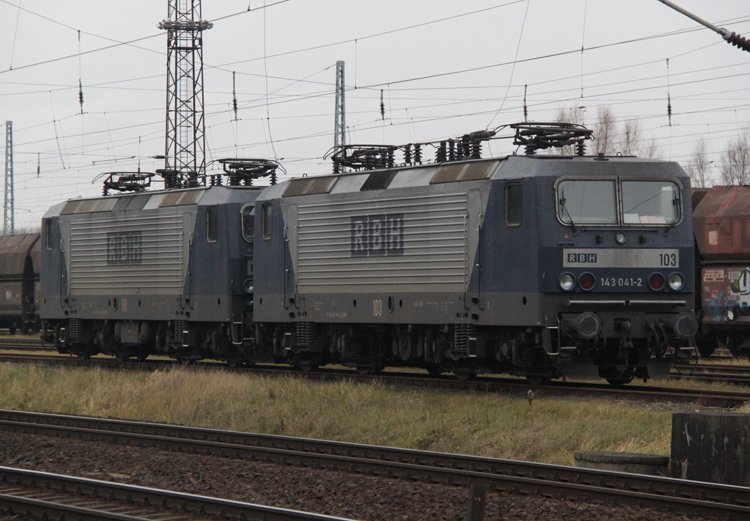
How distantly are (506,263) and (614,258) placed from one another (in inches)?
66.9

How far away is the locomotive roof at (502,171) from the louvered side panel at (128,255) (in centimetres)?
524

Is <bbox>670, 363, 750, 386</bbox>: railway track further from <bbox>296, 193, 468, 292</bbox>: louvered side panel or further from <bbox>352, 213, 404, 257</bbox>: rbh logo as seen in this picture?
<bbox>352, 213, 404, 257</bbox>: rbh logo

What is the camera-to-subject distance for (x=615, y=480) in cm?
948

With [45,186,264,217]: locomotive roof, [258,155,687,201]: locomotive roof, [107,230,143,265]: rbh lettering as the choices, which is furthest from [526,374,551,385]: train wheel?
[107,230,143,265]: rbh lettering

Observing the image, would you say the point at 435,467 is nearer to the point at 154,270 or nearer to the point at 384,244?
the point at 384,244

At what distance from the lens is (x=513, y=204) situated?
15594 millimetres

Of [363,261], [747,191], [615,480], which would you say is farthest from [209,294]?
[615,480]

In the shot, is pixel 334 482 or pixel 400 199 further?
pixel 400 199

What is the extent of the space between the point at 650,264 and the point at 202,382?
26.5 feet

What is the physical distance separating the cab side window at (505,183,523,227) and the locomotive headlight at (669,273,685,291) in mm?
2567

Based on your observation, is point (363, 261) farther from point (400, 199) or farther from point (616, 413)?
point (616, 413)

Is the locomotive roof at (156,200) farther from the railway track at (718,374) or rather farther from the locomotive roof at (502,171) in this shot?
the railway track at (718,374)

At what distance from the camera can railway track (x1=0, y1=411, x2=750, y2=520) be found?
873cm

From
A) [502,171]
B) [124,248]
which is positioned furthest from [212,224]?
[502,171]
